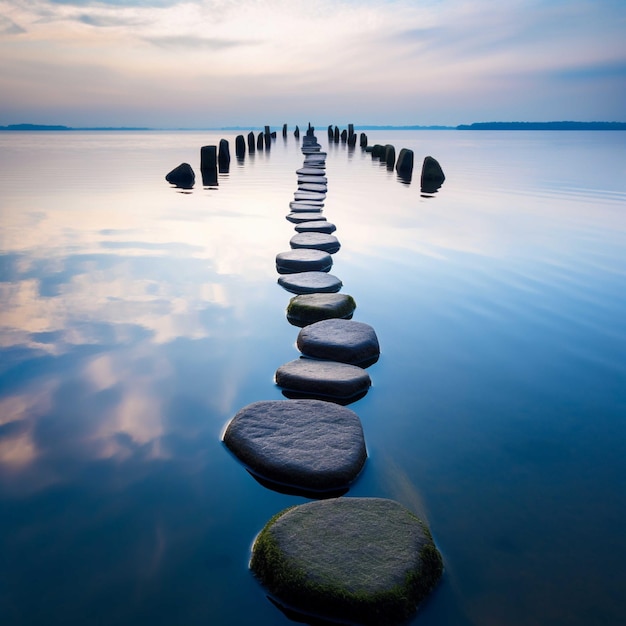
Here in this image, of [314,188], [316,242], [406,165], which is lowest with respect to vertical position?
[314,188]

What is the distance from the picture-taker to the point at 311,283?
15.0ft

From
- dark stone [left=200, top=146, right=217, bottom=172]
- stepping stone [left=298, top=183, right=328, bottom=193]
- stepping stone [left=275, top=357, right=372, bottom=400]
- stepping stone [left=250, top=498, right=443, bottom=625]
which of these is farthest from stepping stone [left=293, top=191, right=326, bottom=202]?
stepping stone [left=250, top=498, right=443, bottom=625]

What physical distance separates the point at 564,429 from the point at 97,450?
90.5 inches

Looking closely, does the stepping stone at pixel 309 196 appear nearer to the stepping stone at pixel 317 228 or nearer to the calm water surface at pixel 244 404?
the stepping stone at pixel 317 228

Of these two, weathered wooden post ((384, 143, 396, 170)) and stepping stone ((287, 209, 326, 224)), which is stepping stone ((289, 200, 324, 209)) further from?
weathered wooden post ((384, 143, 396, 170))

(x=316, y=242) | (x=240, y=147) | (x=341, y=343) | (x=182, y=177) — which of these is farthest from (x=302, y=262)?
(x=240, y=147)

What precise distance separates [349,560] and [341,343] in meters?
1.71

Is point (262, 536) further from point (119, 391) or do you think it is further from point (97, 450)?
point (119, 391)

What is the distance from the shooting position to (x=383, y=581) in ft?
5.03

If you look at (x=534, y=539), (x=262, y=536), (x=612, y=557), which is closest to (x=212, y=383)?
(x=262, y=536)

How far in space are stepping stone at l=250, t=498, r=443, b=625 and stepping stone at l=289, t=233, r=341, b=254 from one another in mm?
4388

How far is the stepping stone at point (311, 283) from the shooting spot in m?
4.45

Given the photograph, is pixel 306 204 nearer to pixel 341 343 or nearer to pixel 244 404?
pixel 341 343

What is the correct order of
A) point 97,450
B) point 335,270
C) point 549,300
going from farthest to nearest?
point 335,270, point 549,300, point 97,450
